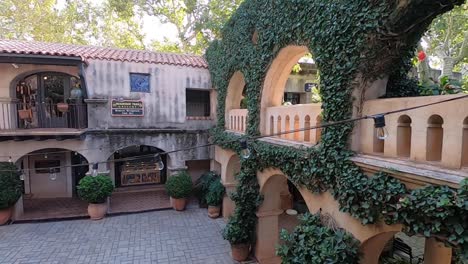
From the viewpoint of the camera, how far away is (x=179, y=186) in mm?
12273

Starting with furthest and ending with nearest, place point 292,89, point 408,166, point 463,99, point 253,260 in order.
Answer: point 292,89
point 253,260
point 408,166
point 463,99

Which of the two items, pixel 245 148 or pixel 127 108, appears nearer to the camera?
pixel 245 148

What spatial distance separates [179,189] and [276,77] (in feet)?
24.2

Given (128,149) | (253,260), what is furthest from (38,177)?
(253,260)

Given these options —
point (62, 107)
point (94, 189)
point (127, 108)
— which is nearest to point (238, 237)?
point (94, 189)

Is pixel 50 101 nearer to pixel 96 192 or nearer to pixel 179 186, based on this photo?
pixel 96 192

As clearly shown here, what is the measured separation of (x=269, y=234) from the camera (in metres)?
8.31

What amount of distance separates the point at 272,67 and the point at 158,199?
32.1 feet

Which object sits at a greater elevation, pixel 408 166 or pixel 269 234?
pixel 408 166

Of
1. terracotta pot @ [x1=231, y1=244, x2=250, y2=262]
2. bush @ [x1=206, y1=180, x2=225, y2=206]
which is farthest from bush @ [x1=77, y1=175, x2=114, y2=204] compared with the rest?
terracotta pot @ [x1=231, y1=244, x2=250, y2=262]

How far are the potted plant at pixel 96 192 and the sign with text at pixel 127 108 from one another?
292cm

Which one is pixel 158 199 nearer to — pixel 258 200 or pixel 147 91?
pixel 147 91

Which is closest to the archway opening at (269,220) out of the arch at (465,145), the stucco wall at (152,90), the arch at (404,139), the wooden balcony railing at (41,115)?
the arch at (404,139)

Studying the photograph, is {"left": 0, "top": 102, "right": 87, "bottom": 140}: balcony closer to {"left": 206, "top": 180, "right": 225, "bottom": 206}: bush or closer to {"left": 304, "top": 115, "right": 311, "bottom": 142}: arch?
{"left": 206, "top": 180, "right": 225, "bottom": 206}: bush
